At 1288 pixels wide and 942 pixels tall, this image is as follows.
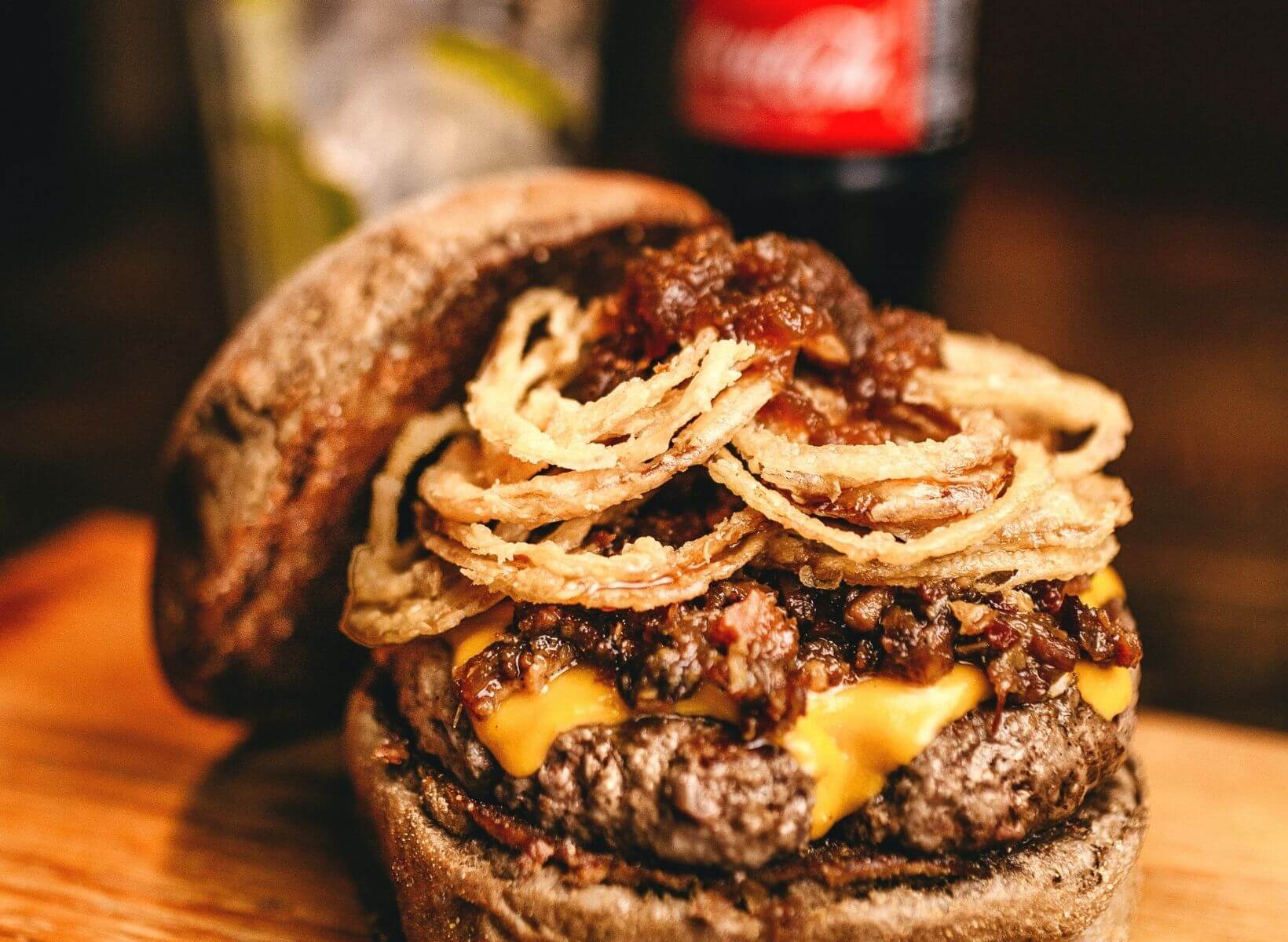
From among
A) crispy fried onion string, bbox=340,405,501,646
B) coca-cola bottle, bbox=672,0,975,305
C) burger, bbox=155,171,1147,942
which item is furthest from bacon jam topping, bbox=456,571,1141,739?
coca-cola bottle, bbox=672,0,975,305

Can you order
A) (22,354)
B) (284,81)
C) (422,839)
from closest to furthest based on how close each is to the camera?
1. (422,839)
2. (284,81)
3. (22,354)

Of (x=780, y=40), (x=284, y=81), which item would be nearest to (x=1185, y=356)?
(x=780, y=40)

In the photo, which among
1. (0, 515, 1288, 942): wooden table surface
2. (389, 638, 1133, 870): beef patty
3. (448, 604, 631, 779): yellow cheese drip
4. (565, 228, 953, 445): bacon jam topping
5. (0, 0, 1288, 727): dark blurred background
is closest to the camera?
(389, 638, 1133, 870): beef patty

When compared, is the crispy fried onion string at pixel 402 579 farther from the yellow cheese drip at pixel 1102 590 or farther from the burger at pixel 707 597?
the yellow cheese drip at pixel 1102 590

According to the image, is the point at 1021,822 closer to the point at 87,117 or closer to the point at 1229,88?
the point at 1229,88

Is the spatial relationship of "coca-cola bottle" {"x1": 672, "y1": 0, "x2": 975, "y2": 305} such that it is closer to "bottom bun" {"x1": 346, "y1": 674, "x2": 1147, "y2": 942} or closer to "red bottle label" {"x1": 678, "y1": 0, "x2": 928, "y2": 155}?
"red bottle label" {"x1": 678, "y1": 0, "x2": 928, "y2": 155}

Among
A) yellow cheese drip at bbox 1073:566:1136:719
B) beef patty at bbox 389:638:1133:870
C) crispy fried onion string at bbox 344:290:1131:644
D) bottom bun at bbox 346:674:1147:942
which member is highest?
crispy fried onion string at bbox 344:290:1131:644

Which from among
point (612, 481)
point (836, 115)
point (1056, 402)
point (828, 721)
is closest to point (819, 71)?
point (836, 115)
